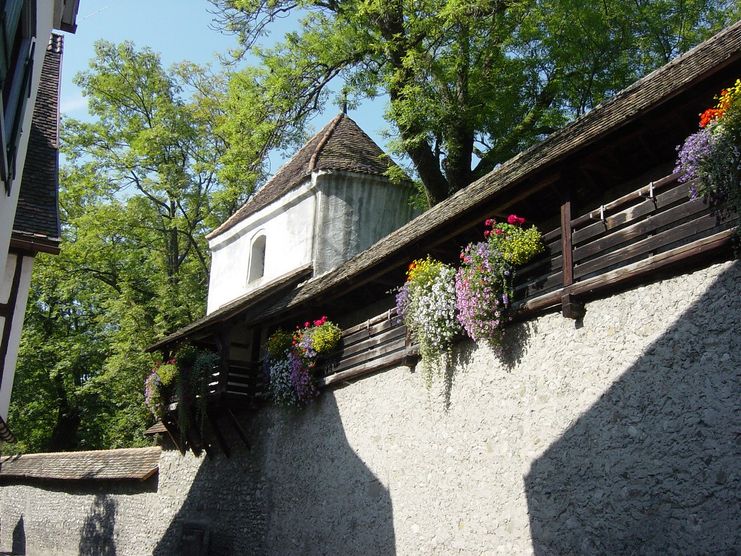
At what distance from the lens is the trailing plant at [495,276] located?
9961mm

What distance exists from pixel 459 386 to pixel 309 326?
475 centimetres

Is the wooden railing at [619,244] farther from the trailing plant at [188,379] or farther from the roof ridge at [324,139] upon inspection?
the roof ridge at [324,139]

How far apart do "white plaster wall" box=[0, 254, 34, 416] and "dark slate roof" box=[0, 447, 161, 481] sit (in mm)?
7423


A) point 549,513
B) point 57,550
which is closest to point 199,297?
point 57,550

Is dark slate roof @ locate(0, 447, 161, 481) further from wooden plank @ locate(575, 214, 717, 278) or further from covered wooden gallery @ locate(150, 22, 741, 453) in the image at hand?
wooden plank @ locate(575, 214, 717, 278)

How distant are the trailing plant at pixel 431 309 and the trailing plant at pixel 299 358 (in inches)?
101

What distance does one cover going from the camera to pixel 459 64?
16.7 meters

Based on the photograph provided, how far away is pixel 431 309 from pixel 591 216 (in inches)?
110

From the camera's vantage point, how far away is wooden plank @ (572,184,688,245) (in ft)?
26.9

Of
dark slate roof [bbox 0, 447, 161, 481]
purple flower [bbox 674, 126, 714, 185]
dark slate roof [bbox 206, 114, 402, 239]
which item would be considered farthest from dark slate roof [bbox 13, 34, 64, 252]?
purple flower [bbox 674, 126, 714, 185]

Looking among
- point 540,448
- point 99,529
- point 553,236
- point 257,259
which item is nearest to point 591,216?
point 553,236

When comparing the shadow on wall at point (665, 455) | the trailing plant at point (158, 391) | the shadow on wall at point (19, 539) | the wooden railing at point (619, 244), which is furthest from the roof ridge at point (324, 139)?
the shadow on wall at point (19, 539)

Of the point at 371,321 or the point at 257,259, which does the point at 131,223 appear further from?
the point at 371,321

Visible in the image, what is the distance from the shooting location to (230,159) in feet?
55.3
